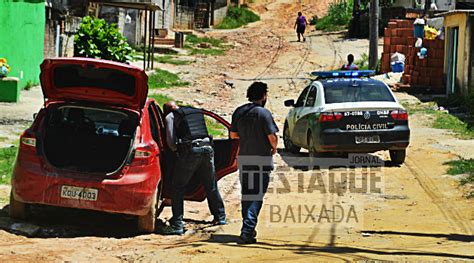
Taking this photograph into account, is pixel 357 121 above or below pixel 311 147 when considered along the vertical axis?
above

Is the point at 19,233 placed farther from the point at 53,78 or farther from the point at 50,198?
the point at 53,78

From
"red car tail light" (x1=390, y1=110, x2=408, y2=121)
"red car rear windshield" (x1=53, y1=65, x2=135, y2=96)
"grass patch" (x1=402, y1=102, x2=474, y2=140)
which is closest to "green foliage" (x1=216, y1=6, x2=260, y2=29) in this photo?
"grass patch" (x1=402, y1=102, x2=474, y2=140)

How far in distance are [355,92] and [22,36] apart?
41.3ft

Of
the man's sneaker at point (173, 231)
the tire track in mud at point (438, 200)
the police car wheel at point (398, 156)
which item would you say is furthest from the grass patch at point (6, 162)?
the police car wheel at point (398, 156)

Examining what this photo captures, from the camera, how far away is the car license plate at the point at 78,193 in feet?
29.6

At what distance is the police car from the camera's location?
14297 mm

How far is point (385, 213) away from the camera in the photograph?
36.0 feet

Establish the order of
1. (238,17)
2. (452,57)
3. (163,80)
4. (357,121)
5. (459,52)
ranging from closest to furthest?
(357,121) < (459,52) < (452,57) < (163,80) < (238,17)

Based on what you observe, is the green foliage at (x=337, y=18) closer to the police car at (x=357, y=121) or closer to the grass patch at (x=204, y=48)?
the grass patch at (x=204, y=48)

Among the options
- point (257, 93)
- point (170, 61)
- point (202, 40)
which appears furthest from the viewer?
point (202, 40)

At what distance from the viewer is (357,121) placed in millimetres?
14328

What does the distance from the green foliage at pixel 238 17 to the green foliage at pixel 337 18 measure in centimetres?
518

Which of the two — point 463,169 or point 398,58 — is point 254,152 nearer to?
point 463,169

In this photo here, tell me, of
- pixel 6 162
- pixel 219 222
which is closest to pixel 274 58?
pixel 6 162
